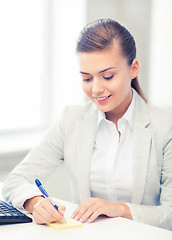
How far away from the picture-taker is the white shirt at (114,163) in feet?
5.29

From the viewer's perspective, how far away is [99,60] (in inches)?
56.7

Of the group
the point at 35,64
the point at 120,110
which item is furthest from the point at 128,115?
the point at 35,64

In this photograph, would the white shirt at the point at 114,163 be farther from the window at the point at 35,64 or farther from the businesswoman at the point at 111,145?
the window at the point at 35,64

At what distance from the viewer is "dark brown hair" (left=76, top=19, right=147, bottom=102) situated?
1468 mm

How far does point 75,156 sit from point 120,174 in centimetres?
24

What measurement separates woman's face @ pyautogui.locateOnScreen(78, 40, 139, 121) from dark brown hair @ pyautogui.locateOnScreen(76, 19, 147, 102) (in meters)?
0.02

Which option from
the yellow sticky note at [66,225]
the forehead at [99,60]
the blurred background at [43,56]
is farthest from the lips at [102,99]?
the blurred background at [43,56]

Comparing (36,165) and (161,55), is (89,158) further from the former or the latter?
(161,55)

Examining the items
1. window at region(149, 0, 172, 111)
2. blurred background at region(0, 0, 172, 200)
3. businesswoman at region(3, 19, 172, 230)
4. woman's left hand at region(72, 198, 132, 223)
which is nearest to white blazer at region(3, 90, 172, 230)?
businesswoman at region(3, 19, 172, 230)

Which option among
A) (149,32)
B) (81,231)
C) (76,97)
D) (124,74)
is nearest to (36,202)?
(81,231)

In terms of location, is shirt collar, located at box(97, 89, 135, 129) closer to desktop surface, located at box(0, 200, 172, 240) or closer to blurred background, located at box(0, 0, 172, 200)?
desktop surface, located at box(0, 200, 172, 240)

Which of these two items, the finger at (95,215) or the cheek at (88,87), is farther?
the cheek at (88,87)

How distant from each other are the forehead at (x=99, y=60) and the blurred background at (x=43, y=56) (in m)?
1.16

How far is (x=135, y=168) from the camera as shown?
1.58 meters
